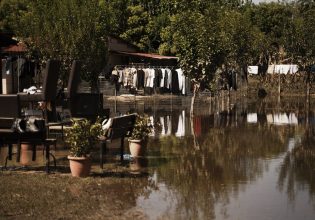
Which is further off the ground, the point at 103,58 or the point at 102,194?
the point at 103,58

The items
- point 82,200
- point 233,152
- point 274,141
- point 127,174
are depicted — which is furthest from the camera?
point 274,141

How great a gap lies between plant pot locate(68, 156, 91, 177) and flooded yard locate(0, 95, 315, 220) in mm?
142

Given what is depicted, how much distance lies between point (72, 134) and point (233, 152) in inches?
177

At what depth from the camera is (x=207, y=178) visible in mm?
9133

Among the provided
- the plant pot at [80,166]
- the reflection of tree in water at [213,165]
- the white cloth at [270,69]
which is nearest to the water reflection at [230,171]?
the reflection of tree in water at [213,165]

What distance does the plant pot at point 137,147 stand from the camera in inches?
426

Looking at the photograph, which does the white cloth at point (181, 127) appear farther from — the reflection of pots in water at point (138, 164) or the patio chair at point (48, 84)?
the patio chair at point (48, 84)

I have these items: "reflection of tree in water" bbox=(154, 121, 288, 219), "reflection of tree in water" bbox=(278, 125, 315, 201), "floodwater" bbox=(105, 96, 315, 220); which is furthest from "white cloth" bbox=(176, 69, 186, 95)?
"reflection of tree in water" bbox=(278, 125, 315, 201)

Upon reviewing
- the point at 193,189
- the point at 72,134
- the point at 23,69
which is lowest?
the point at 193,189

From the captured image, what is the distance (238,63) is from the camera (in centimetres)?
3133

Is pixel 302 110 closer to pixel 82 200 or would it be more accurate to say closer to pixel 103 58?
pixel 103 58

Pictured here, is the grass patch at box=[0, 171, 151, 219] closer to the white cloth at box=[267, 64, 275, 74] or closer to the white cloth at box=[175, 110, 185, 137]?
the white cloth at box=[175, 110, 185, 137]

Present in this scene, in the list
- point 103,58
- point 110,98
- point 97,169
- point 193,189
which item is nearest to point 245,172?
point 193,189

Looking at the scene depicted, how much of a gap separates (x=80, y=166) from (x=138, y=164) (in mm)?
1648
